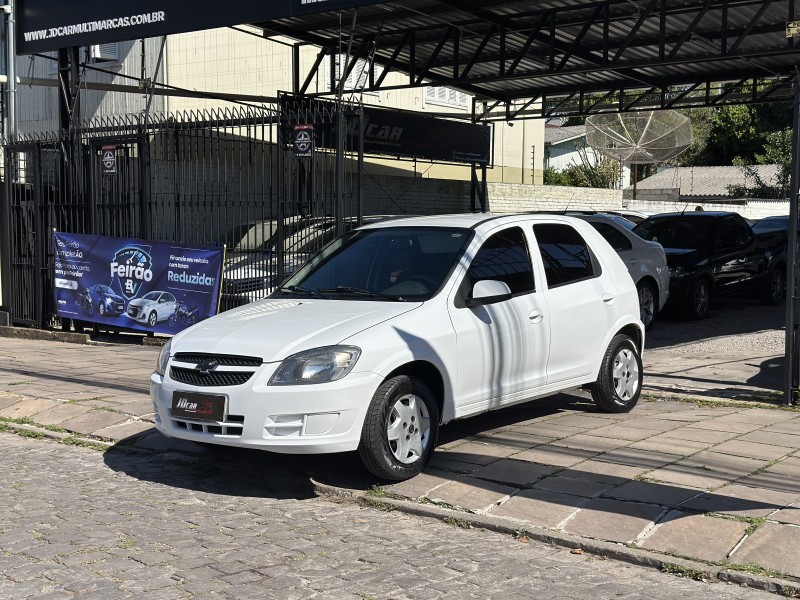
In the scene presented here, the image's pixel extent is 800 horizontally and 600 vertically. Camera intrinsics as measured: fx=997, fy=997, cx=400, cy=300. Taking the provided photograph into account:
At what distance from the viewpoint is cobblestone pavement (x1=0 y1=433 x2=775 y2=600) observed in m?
4.93

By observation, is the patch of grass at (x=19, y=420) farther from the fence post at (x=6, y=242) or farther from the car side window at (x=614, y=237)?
the car side window at (x=614, y=237)

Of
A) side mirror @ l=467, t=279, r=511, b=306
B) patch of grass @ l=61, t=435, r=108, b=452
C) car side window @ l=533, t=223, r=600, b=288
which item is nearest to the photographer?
side mirror @ l=467, t=279, r=511, b=306

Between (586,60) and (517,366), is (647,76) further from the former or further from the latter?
(517,366)

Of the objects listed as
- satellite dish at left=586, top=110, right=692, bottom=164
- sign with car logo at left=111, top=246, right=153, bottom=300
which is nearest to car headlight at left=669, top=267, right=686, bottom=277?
sign with car logo at left=111, top=246, right=153, bottom=300

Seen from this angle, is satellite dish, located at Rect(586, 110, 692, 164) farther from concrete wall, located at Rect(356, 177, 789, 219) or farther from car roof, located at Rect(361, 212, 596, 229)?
car roof, located at Rect(361, 212, 596, 229)

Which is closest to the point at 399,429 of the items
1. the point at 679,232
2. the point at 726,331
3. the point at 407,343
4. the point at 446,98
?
the point at 407,343

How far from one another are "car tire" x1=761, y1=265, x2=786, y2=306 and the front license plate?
42.2 feet

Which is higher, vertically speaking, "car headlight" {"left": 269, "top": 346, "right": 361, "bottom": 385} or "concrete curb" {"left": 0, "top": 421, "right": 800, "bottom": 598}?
"car headlight" {"left": 269, "top": 346, "right": 361, "bottom": 385}

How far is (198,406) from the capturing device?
21.6 ft

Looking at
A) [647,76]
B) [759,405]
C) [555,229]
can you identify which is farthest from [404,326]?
[647,76]

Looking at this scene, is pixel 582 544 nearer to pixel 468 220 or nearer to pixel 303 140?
pixel 468 220

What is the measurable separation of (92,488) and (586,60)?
55.7 ft

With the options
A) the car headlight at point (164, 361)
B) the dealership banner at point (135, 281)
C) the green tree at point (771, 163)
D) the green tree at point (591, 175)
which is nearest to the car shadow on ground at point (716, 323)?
the dealership banner at point (135, 281)

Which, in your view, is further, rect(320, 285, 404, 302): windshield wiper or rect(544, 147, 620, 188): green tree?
rect(544, 147, 620, 188): green tree
